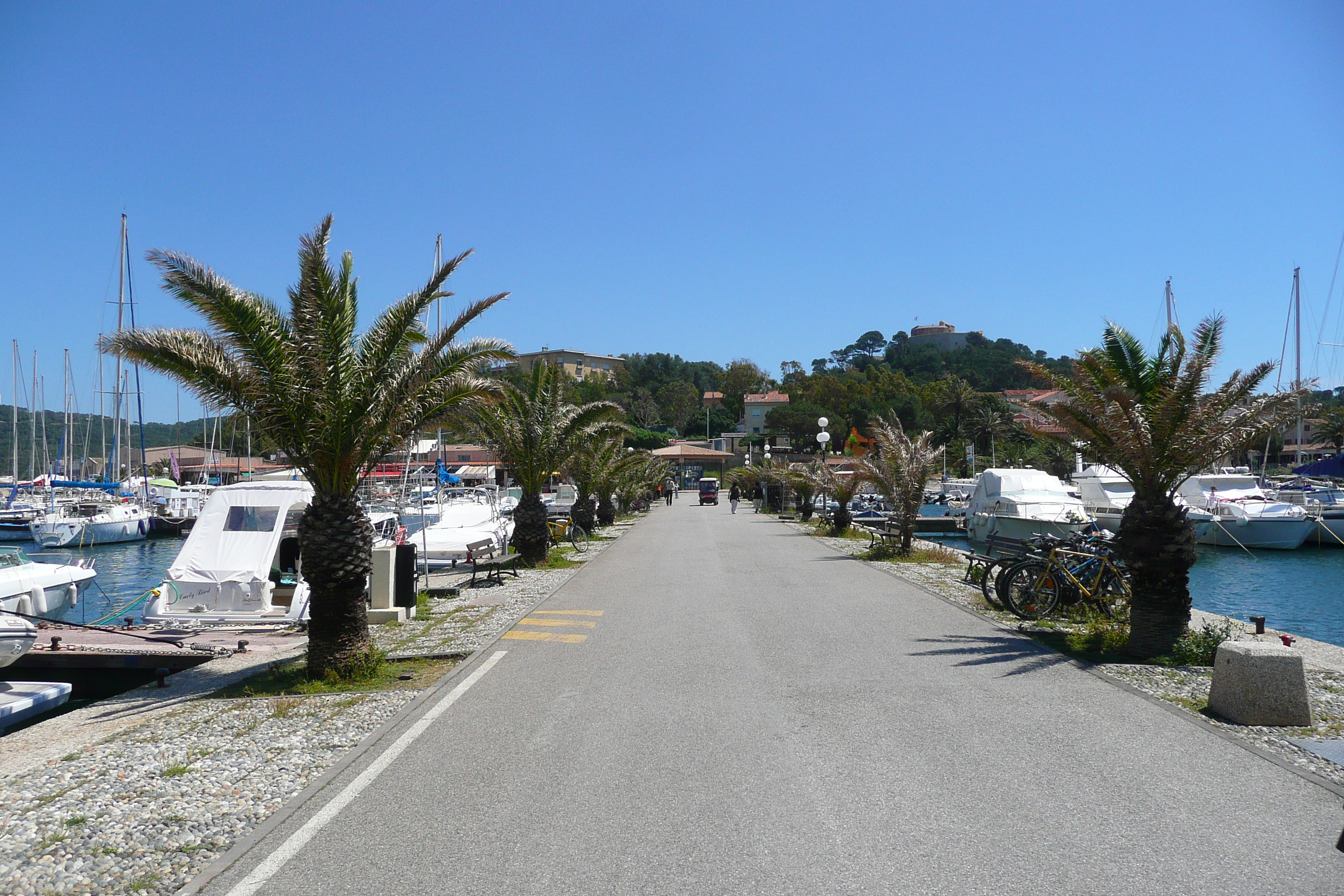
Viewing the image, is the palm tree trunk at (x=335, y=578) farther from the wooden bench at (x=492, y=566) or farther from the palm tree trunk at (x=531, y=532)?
the palm tree trunk at (x=531, y=532)

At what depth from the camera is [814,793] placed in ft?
18.6

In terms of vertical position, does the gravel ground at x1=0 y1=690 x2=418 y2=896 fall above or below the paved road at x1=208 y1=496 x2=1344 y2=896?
below

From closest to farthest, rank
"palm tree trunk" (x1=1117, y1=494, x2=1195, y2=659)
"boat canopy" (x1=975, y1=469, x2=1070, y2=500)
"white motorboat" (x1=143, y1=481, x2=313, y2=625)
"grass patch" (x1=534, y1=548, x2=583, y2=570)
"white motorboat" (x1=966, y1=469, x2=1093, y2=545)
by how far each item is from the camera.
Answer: "palm tree trunk" (x1=1117, y1=494, x2=1195, y2=659) → "white motorboat" (x1=143, y1=481, x2=313, y2=625) → "grass patch" (x1=534, y1=548, x2=583, y2=570) → "white motorboat" (x1=966, y1=469, x2=1093, y2=545) → "boat canopy" (x1=975, y1=469, x2=1070, y2=500)

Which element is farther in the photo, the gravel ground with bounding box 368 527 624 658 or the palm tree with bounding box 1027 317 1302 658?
the gravel ground with bounding box 368 527 624 658

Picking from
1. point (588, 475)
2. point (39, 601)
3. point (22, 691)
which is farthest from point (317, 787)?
point (588, 475)

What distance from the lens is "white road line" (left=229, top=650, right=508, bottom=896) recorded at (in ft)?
15.2

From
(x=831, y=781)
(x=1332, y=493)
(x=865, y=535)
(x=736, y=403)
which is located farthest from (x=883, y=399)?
(x=831, y=781)

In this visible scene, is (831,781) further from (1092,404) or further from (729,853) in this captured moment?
(1092,404)

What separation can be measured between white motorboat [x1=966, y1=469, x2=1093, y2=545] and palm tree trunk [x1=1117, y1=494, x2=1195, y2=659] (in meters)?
21.8

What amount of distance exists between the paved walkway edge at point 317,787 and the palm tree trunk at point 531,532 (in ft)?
37.7

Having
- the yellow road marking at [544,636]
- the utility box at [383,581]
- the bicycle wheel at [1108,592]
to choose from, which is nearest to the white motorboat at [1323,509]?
the bicycle wheel at [1108,592]

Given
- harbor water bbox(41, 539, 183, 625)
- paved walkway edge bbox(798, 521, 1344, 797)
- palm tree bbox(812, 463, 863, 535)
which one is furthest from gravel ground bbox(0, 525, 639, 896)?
palm tree bbox(812, 463, 863, 535)

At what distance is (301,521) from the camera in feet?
31.5

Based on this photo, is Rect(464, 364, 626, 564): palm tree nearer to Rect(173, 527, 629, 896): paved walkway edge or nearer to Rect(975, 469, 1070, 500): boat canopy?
Rect(173, 527, 629, 896): paved walkway edge
